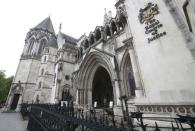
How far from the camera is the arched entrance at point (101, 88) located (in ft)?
50.1

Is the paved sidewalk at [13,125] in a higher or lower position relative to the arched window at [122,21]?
lower

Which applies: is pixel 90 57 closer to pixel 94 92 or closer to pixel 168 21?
pixel 94 92

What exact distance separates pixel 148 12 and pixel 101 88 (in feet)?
42.4

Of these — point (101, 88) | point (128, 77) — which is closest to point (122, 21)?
point (128, 77)

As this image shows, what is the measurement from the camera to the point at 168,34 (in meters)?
3.98

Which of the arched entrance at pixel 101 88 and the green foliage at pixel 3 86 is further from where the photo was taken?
the green foliage at pixel 3 86

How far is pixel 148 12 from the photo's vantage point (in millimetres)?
4785

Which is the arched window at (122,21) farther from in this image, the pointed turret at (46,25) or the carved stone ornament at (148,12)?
the pointed turret at (46,25)

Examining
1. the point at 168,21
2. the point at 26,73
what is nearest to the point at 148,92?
the point at 168,21

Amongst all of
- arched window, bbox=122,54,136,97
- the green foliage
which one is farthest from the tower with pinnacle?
arched window, bbox=122,54,136,97

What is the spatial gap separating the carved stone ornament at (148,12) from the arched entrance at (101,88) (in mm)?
10383

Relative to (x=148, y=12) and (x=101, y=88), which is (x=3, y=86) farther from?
(x=148, y=12)

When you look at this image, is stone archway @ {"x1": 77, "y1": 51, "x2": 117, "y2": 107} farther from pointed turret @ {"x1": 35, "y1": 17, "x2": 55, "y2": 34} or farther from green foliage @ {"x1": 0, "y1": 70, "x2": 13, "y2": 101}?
green foliage @ {"x1": 0, "y1": 70, "x2": 13, "y2": 101}

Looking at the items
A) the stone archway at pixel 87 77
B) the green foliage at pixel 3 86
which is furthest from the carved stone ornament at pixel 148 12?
the green foliage at pixel 3 86
